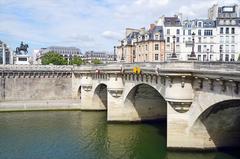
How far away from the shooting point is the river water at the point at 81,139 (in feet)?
119

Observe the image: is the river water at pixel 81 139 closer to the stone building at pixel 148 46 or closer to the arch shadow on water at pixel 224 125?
the arch shadow on water at pixel 224 125

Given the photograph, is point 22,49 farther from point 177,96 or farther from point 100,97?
point 177,96

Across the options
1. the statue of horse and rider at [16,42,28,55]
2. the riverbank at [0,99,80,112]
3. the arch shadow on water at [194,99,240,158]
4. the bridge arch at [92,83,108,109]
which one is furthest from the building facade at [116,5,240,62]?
the arch shadow on water at [194,99,240,158]

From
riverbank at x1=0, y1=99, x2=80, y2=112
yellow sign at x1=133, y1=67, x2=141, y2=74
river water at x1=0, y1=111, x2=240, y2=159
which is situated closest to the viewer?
river water at x1=0, y1=111, x2=240, y2=159

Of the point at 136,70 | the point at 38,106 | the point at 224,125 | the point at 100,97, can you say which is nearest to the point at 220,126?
the point at 224,125

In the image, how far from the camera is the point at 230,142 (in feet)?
115

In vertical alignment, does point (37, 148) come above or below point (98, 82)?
below

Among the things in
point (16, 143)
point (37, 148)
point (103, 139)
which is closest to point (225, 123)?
point (103, 139)

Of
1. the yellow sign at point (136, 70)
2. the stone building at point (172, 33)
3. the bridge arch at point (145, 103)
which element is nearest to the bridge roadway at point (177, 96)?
the bridge arch at point (145, 103)

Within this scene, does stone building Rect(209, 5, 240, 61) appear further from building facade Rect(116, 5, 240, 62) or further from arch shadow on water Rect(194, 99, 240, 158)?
arch shadow on water Rect(194, 99, 240, 158)

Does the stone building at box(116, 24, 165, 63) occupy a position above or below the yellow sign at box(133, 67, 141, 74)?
above

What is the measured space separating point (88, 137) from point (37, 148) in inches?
301

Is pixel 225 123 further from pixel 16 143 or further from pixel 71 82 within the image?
pixel 71 82

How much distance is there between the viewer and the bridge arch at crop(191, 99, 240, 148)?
109 feet
